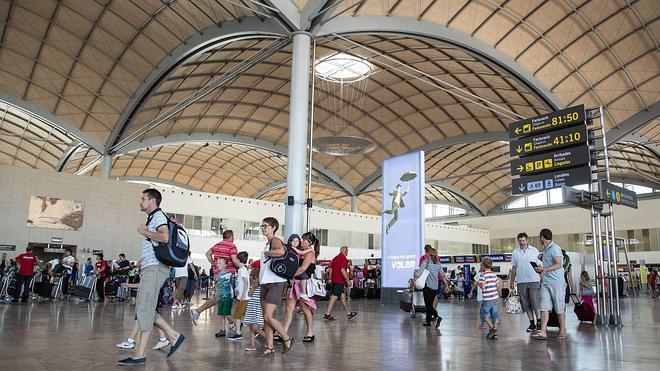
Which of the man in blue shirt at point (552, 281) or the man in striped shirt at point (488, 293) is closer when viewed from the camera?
the man in striped shirt at point (488, 293)

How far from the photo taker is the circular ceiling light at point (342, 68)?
2738 centimetres

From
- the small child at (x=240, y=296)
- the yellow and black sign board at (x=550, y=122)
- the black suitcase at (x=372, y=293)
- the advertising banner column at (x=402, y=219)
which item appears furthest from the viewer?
the black suitcase at (x=372, y=293)

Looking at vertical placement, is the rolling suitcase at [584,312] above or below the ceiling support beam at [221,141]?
below

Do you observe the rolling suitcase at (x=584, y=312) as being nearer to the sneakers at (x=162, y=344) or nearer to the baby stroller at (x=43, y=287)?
the sneakers at (x=162, y=344)

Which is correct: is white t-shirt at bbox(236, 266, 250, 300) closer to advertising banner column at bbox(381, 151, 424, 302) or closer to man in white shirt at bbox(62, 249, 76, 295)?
advertising banner column at bbox(381, 151, 424, 302)

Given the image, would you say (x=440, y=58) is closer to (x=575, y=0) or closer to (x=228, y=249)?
(x=575, y=0)

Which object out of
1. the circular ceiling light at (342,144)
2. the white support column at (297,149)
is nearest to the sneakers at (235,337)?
the white support column at (297,149)

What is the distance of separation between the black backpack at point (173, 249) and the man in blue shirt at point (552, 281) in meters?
5.73

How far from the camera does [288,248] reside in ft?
20.8

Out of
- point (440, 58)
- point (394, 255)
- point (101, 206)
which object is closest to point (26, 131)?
point (101, 206)

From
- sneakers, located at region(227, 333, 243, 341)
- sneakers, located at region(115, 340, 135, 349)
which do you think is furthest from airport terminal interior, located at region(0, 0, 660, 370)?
sneakers, located at region(227, 333, 243, 341)

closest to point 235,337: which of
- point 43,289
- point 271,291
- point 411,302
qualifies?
point 271,291

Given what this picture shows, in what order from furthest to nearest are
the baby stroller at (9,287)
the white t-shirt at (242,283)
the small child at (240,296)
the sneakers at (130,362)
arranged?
the baby stroller at (9,287) < the white t-shirt at (242,283) < the small child at (240,296) < the sneakers at (130,362)

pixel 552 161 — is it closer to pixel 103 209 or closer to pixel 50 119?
pixel 103 209
